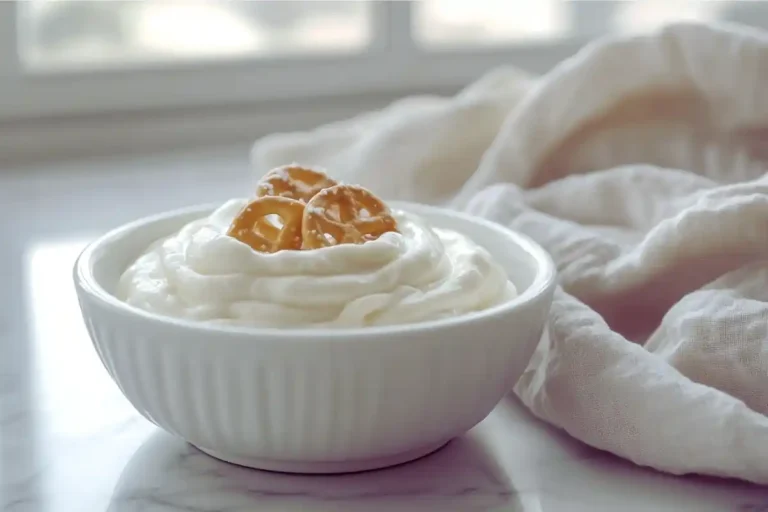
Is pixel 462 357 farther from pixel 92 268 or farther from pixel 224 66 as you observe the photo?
pixel 224 66

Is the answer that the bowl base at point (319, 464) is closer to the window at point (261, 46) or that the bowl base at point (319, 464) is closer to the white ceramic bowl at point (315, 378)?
the white ceramic bowl at point (315, 378)

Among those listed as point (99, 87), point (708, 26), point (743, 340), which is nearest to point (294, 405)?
point (743, 340)

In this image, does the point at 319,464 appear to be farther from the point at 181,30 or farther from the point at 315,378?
the point at 181,30

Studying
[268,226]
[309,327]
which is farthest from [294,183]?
[309,327]

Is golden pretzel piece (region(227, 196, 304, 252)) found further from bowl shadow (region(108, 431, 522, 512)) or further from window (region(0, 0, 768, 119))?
window (region(0, 0, 768, 119))

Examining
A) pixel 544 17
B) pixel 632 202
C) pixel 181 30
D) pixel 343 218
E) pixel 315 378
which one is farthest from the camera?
pixel 544 17

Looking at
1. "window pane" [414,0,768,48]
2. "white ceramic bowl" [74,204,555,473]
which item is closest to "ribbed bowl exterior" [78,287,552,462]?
"white ceramic bowl" [74,204,555,473]
